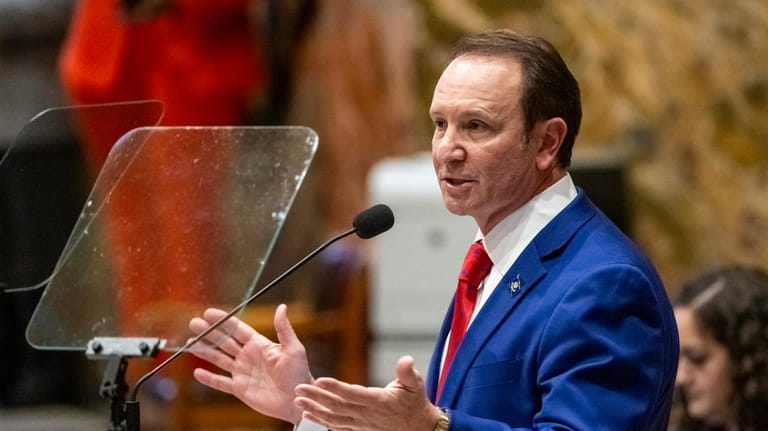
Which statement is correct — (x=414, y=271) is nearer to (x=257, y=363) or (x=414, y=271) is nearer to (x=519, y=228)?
(x=257, y=363)

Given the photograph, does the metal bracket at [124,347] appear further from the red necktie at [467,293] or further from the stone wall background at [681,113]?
the stone wall background at [681,113]

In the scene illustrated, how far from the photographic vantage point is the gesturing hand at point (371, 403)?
197 cm

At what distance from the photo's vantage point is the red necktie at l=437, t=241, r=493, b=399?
2.38m

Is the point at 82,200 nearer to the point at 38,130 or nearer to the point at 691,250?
the point at 38,130

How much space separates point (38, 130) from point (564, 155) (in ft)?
3.25

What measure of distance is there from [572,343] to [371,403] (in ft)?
1.10

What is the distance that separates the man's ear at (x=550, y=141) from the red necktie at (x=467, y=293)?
195 mm

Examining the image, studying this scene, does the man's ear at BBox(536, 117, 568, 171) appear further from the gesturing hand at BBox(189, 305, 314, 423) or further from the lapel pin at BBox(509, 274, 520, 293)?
the gesturing hand at BBox(189, 305, 314, 423)

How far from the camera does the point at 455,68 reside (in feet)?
7.60

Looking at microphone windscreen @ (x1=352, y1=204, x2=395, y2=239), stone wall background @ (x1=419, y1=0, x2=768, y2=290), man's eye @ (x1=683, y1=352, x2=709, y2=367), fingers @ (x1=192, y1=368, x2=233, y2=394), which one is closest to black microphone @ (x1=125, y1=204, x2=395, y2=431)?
microphone windscreen @ (x1=352, y1=204, x2=395, y2=239)

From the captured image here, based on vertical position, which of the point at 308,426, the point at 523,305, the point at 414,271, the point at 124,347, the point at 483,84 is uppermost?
the point at 483,84

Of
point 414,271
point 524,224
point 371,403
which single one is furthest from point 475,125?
point 414,271

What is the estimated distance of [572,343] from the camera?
2.11m

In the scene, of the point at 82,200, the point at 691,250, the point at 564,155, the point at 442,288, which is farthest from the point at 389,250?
the point at 564,155
